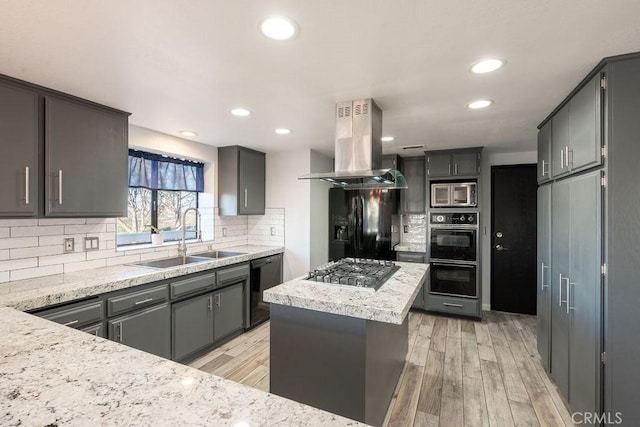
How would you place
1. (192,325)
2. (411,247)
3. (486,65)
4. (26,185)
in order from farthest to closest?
(411,247) → (192,325) → (26,185) → (486,65)

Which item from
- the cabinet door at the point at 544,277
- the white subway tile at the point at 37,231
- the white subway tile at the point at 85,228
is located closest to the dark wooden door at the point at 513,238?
the cabinet door at the point at 544,277

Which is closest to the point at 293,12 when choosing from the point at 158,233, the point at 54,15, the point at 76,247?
the point at 54,15

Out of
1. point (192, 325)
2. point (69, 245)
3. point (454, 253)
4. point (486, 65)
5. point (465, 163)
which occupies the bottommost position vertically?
point (192, 325)

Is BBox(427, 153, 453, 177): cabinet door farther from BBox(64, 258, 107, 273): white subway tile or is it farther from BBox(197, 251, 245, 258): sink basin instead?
BBox(64, 258, 107, 273): white subway tile

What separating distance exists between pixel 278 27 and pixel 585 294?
233cm

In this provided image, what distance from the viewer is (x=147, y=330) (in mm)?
2389

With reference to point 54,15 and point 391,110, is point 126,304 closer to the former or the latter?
point 54,15

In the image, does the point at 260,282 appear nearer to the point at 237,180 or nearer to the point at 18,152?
the point at 237,180

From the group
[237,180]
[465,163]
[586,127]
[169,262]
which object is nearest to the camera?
[586,127]

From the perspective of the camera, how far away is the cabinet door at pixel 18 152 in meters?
1.85

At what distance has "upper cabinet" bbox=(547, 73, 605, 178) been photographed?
1.69 m

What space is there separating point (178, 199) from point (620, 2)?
13.1ft

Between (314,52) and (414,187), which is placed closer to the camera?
(314,52)

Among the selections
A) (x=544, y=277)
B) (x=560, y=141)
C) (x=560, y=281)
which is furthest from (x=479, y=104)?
(x=544, y=277)
